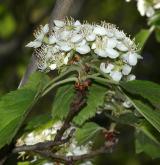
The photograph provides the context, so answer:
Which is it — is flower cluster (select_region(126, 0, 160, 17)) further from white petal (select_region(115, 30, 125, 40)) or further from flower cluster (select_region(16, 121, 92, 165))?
white petal (select_region(115, 30, 125, 40))

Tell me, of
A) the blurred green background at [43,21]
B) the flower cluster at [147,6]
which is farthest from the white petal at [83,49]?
the blurred green background at [43,21]

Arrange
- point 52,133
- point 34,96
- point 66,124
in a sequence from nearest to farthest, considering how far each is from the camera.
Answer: point 34,96 → point 66,124 → point 52,133

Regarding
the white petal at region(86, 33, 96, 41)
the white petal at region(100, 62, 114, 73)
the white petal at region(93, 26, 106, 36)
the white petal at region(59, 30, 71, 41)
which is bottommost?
the white petal at region(100, 62, 114, 73)

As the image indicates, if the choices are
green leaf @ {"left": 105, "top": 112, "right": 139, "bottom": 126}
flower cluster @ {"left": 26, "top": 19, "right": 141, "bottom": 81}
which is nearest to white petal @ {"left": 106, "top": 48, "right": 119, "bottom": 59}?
flower cluster @ {"left": 26, "top": 19, "right": 141, "bottom": 81}

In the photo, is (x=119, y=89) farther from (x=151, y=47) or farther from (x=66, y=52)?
(x=151, y=47)

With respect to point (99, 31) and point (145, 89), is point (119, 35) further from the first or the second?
point (145, 89)

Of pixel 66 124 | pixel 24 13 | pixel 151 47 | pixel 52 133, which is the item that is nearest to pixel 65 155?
pixel 52 133

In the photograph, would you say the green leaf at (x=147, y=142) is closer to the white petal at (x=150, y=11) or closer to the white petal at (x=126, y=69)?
the white petal at (x=126, y=69)
